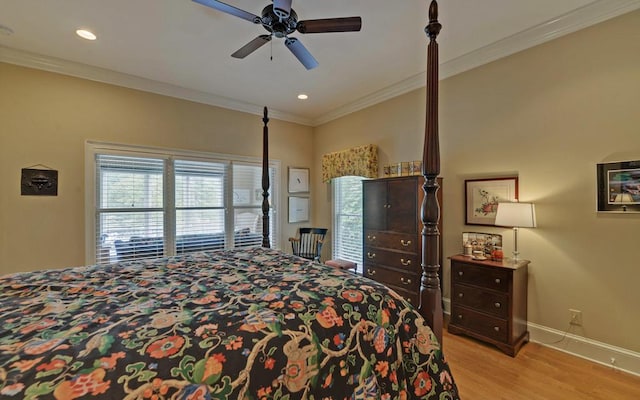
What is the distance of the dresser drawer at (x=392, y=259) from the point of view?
10.4 feet

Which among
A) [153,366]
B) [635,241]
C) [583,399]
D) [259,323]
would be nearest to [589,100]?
[635,241]

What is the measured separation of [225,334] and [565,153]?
3085mm

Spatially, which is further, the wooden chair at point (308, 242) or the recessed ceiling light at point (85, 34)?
the wooden chair at point (308, 242)

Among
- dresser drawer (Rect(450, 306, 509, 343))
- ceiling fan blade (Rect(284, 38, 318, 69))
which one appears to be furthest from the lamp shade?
ceiling fan blade (Rect(284, 38, 318, 69))

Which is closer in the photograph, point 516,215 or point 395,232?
point 516,215

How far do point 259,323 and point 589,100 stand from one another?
3.14m

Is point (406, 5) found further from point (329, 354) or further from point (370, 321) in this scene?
point (329, 354)

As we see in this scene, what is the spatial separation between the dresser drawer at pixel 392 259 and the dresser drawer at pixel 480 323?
0.59 metres

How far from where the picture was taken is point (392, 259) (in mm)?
3393

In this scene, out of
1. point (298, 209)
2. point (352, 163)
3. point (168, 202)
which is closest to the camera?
point (168, 202)

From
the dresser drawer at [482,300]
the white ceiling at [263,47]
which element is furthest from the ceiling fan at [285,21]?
the dresser drawer at [482,300]

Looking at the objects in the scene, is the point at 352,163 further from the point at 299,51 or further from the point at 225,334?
the point at 225,334

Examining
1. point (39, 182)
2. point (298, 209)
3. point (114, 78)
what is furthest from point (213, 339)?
point (298, 209)

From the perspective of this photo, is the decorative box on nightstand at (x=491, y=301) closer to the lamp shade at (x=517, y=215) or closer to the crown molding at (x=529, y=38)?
the lamp shade at (x=517, y=215)
